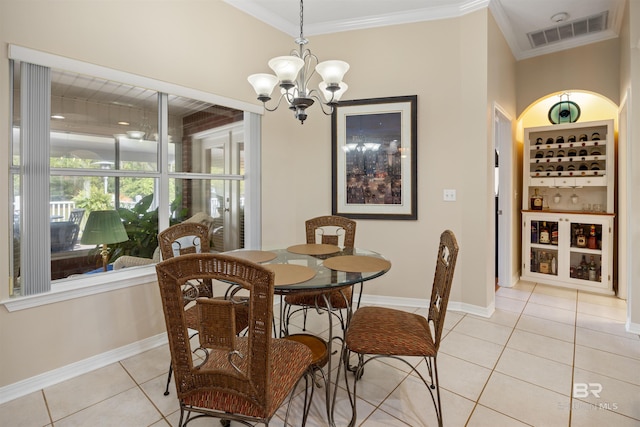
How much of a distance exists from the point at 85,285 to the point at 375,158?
2.76 metres

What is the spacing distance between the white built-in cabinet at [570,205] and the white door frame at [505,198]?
363 millimetres

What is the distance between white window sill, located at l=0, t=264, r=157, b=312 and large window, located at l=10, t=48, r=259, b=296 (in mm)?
49

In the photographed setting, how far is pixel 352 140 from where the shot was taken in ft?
11.9

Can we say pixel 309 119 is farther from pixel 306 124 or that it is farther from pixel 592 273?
pixel 592 273

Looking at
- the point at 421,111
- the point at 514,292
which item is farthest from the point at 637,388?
the point at 421,111

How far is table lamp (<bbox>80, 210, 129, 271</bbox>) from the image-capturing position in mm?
2338

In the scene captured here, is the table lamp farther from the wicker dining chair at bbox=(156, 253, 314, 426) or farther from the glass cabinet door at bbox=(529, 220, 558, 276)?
the glass cabinet door at bbox=(529, 220, 558, 276)

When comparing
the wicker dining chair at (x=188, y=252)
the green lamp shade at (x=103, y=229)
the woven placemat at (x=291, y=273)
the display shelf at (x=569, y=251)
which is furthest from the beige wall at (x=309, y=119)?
the display shelf at (x=569, y=251)

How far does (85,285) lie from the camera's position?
2.25 metres

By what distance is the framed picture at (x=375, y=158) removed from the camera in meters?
3.44

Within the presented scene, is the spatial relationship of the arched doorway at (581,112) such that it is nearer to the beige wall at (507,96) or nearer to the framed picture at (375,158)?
the beige wall at (507,96)

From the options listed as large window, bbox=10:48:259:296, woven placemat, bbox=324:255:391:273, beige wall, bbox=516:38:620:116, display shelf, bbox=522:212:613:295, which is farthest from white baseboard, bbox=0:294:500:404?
beige wall, bbox=516:38:620:116

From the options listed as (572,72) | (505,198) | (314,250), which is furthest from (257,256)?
(572,72)

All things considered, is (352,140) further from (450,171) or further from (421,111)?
Answer: (450,171)
